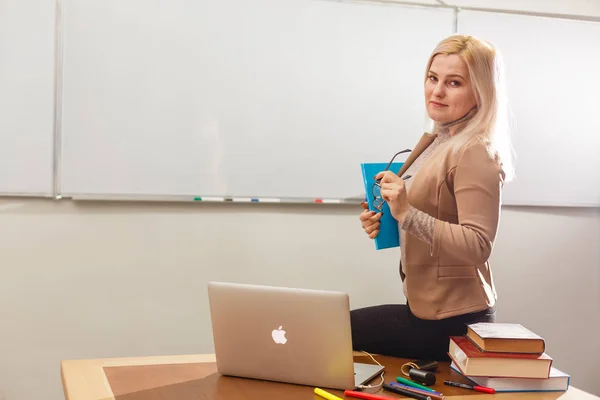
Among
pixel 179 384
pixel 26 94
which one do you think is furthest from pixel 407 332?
pixel 26 94

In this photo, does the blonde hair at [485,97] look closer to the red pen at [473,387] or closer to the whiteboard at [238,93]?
the red pen at [473,387]

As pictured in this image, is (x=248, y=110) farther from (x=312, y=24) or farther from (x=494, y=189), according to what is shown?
(x=494, y=189)

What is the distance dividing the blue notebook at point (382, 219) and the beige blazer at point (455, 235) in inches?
1.5

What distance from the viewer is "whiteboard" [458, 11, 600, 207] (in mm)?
2885

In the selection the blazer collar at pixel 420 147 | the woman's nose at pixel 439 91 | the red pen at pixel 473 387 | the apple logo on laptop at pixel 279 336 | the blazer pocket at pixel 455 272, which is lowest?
the red pen at pixel 473 387

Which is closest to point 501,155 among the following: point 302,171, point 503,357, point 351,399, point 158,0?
point 503,357

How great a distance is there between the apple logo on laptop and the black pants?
41 cm

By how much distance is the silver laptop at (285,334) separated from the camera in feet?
4.09

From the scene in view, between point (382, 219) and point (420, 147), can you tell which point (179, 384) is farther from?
point (420, 147)

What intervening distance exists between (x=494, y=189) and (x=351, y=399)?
1.89 ft

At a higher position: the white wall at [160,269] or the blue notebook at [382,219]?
the blue notebook at [382,219]

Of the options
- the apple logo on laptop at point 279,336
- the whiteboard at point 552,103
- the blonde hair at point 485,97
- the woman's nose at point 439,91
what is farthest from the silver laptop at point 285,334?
the whiteboard at point 552,103

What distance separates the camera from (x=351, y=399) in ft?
3.99

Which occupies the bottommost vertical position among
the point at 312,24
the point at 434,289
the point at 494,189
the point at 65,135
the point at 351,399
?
the point at 351,399
